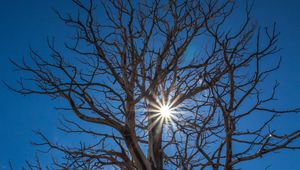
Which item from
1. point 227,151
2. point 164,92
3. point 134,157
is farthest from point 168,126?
point 227,151

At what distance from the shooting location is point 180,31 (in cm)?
449

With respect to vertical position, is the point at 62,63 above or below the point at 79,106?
above

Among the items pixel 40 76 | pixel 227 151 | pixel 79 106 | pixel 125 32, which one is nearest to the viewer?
pixel 227 151

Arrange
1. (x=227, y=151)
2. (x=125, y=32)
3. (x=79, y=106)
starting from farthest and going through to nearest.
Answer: (x=125, y=32)
(x=79, y=106)
(x=227, y=151)

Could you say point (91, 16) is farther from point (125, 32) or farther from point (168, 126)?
point (168, 126)

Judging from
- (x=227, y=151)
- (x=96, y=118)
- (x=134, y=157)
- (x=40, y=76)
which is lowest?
(x=227, y=151)

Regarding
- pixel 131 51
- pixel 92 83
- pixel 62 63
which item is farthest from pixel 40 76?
pixel 131 51

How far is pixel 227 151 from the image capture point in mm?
1704

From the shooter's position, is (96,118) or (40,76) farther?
(40,76)

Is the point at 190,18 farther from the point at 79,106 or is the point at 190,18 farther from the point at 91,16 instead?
the point at 79,106

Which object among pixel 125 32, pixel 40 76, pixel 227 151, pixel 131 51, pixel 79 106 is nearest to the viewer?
pixel 227 151

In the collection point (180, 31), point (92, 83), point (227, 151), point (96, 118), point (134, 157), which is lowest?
point (227, 151)

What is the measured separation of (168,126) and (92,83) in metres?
1.74

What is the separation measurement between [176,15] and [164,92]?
1.32 metres
